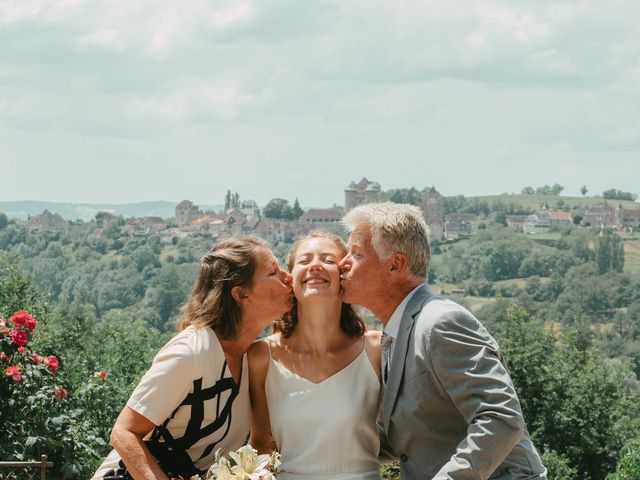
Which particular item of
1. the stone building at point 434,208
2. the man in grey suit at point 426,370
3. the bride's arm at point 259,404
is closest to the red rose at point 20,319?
the bride's arm at point 259,404

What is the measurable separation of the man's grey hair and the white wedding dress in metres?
0.47

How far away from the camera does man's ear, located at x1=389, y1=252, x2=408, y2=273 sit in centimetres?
300

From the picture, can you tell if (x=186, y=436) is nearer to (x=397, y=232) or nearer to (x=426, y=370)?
(x=426, y=370)

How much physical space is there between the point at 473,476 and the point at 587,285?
9305 cm

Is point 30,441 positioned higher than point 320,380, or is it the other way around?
point 320,380

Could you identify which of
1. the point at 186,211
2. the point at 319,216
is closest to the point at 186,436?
the point at 319,216

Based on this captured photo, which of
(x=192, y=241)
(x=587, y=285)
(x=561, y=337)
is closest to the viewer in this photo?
(x=561, y=337)

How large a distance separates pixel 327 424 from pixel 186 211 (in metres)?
165

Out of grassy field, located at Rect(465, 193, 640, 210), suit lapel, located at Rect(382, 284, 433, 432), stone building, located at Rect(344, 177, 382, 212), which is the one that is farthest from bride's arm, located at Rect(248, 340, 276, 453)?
grassy field, located at Rect(465, 193, 640, 210)

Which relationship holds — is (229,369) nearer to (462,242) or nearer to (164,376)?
(164,376)

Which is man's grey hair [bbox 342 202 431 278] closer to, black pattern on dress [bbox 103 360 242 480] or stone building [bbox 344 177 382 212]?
black pattern on dress [bbox 103 360 242 480]

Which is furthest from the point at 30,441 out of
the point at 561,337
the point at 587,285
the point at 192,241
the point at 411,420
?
the point at 192,241

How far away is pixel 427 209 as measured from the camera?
494 ft

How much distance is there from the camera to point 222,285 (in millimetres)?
3160
